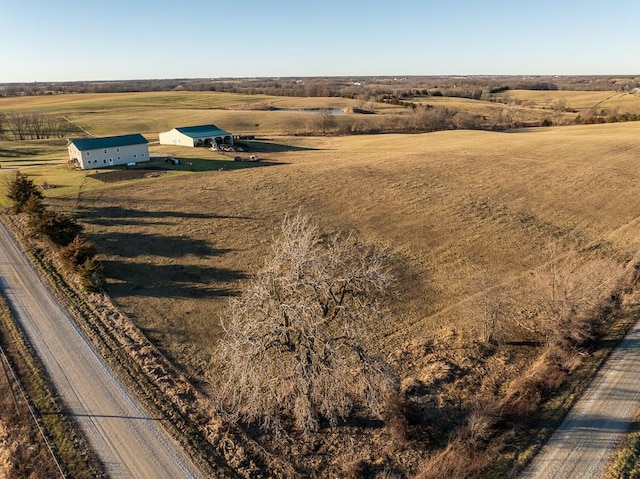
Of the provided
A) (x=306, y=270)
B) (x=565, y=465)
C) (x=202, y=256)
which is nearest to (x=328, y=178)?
(x=202, y=256)

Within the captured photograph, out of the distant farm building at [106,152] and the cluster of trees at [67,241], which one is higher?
the distant farm building at [106,152]

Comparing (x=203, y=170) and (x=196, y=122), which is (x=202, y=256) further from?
(x=196, y=122)

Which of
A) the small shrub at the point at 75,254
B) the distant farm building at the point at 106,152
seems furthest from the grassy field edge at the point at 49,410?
the distant farm building at the point at 106,152

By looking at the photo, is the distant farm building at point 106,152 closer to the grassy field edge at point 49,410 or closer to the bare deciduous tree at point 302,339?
the grassy field edge at point 49,410

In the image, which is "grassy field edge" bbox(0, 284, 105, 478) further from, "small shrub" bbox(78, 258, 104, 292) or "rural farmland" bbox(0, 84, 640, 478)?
"rural farmland" bbox(0, 84, 640, 478)

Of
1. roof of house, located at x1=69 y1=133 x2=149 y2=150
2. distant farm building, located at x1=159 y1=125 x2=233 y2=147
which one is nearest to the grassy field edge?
roof of house, located at x1=69 y1=133 x2=149 y2=150

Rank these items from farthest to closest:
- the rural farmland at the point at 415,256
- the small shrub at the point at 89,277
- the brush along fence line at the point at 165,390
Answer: the small shrub at the point at 89,277 → the rural farmland at the point at 415,256 → the brush along fence line at the point at 165,390

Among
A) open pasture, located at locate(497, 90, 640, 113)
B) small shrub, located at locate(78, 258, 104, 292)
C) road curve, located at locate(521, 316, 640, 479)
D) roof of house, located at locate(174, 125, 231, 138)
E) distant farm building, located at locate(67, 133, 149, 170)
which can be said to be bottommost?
road curve, located at locate(521, 316, 640, 479)

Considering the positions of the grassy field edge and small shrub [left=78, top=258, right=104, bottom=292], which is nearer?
the grassy field edge
